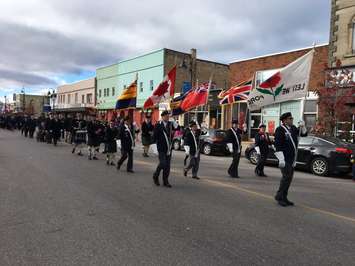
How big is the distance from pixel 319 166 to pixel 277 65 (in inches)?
491

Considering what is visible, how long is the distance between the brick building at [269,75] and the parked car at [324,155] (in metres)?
5.97

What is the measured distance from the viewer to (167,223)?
563cm

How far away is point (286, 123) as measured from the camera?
7.22m

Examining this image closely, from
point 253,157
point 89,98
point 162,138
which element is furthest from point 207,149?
point 89,98

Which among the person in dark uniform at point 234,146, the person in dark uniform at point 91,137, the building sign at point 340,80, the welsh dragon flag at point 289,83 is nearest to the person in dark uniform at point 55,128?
the person in dark uniform at point 91,137

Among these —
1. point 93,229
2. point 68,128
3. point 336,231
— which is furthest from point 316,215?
point 68,128

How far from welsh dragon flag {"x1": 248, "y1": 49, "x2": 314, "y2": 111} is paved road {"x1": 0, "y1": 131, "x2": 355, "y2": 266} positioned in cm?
237

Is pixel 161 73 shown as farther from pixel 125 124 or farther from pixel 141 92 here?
pixel 125 124

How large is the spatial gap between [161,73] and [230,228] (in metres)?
30.9

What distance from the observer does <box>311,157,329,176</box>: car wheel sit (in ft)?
40.5

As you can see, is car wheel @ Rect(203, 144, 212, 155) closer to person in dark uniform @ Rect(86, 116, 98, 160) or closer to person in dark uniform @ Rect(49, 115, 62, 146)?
person in dark uniform @ Rect(86, 116, 98, 160)

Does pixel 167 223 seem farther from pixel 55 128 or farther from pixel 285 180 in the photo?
pixel 55 128

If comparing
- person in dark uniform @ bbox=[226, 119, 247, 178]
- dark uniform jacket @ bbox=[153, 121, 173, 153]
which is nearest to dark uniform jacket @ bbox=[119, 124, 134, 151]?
dark uniform jacket @ bbox=[153, 121, 173, 153]

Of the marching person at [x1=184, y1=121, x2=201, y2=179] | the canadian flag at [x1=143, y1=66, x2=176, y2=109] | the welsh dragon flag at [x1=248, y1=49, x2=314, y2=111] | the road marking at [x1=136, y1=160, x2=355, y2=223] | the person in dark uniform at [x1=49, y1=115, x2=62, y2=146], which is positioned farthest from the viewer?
the person in dark uniform at [x1=49, y1=115, x2=62, y2=146]
